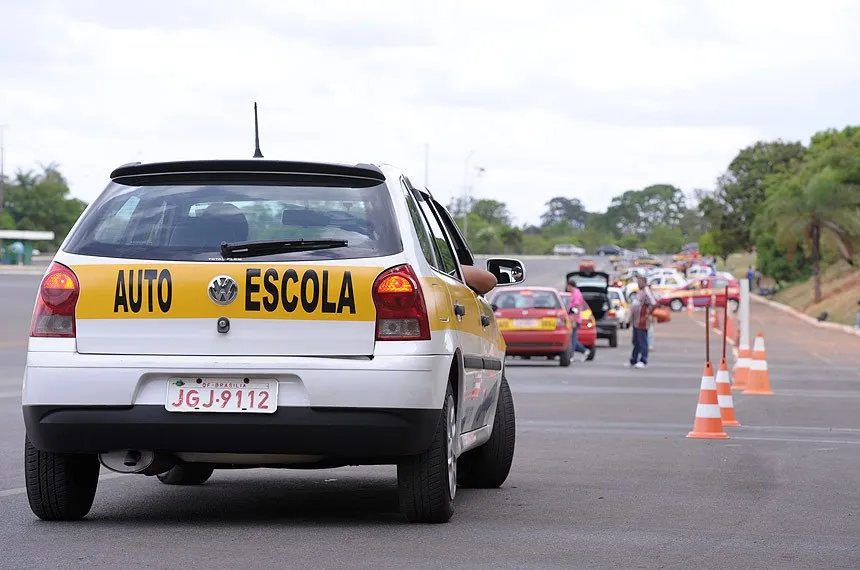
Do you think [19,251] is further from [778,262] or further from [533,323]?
[533,323]

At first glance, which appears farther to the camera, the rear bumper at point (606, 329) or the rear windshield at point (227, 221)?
the rear bumper at point (606, 329)

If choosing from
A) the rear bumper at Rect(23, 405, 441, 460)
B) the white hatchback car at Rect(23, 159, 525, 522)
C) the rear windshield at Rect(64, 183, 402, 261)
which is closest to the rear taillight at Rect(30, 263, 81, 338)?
the white hatchback car at Rect(23, 159, 525, 522)

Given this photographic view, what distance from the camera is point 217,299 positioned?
7340 mm

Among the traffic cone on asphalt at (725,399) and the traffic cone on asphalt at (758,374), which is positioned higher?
the traffic cone on asphalt at (725,399)

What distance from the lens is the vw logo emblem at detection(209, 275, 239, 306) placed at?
734 centimetres

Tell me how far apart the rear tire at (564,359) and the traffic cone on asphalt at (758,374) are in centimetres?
782

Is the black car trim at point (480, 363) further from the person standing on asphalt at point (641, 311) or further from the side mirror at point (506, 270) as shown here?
the person standing on asphalt at point (641, 311)

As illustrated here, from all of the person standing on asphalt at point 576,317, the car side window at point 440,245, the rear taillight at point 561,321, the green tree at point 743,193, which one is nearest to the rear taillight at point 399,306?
the car side window at point 440,245

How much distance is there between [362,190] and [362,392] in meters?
1.05

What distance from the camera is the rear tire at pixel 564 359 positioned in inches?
1187

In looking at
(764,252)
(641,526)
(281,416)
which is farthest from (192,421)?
(764,252)

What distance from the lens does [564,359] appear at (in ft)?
99.5

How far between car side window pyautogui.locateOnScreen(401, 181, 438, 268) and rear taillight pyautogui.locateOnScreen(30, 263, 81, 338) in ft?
5.44

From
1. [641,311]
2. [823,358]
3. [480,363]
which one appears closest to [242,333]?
[480,363]
